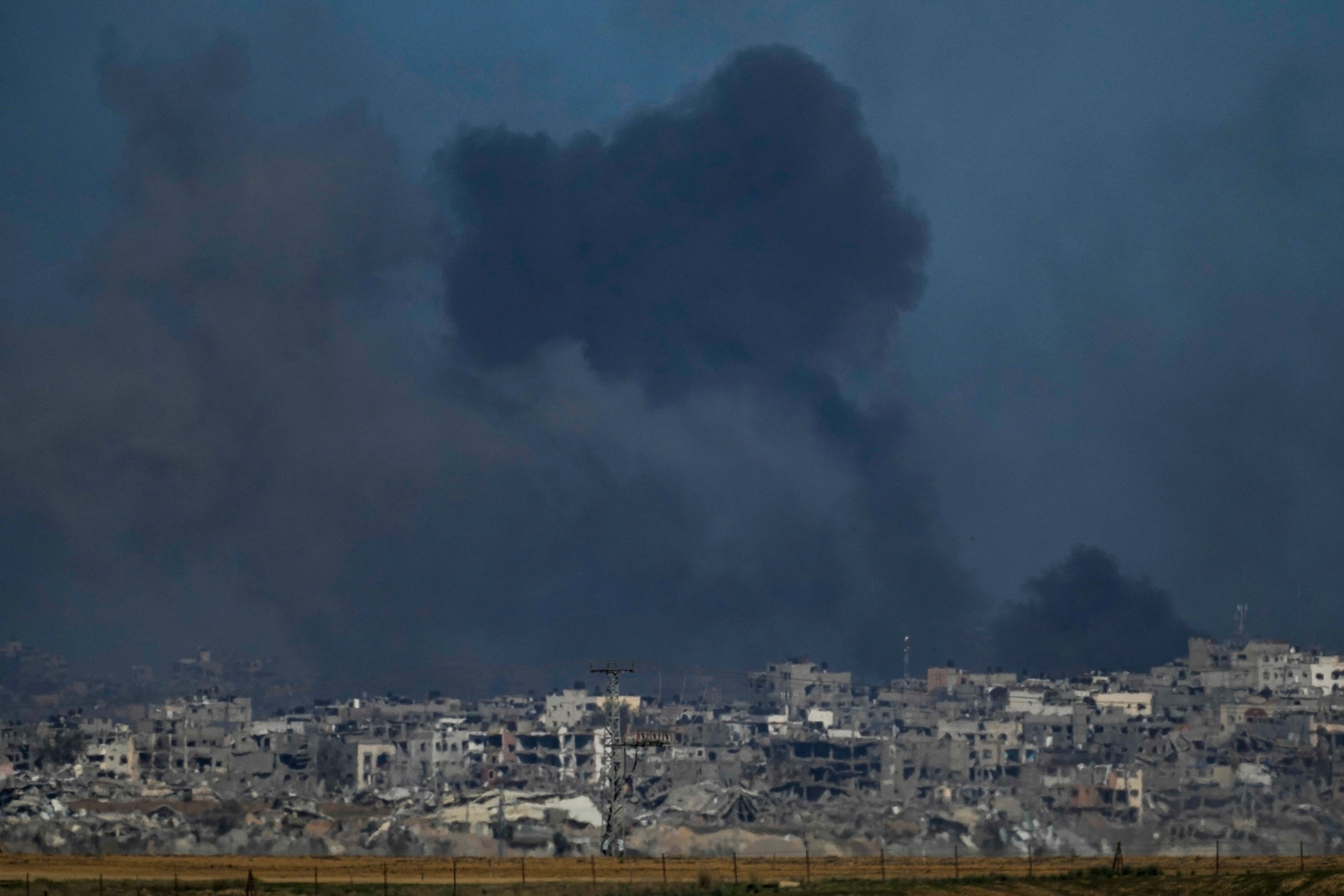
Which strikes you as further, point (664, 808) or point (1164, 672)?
point (1164, 672)

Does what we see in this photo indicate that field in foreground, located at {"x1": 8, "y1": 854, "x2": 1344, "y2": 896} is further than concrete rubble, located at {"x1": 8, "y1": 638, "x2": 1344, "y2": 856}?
No

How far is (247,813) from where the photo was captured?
84.5 metres

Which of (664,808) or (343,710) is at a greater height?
(343,710)

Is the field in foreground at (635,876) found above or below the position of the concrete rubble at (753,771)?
below

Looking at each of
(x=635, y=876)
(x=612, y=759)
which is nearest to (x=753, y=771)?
(x=612, y=759)

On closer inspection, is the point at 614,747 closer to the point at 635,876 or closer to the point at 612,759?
the point at 612,759

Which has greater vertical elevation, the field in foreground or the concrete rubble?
the concrete rubble

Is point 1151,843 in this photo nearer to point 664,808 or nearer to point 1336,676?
point 664,808

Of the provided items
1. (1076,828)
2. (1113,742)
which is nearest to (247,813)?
(1076,828)

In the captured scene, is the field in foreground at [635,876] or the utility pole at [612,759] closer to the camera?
the field in foreground at [635,876]

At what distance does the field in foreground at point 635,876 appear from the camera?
50156mm

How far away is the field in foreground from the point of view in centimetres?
5016

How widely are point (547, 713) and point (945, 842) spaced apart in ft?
261

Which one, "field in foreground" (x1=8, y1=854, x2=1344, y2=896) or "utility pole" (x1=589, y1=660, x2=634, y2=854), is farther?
"utility pole" (x1=589, y1=660, x2=634, y2=854)
